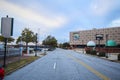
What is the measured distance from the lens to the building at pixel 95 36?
130375 millimetres

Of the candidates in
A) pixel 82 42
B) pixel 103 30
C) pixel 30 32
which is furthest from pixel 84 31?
pixel 30 32

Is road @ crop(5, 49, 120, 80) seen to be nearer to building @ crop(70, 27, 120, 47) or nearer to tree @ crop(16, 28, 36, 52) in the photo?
tree @ crop(16, 28, 36, 52)

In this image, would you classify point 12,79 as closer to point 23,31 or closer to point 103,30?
point 23,31

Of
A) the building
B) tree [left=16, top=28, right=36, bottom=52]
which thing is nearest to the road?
tree [left=16, top=28, right=36, bottom=52]

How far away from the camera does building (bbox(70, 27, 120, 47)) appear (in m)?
130

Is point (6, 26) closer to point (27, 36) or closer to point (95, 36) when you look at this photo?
point (27, 36)

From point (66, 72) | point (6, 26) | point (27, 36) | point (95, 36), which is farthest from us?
point (95, 36)

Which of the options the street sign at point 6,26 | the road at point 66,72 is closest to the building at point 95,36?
the road at point 66,72

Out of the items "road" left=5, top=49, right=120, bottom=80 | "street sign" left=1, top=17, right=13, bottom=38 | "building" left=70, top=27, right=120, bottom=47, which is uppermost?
"building" left=70, top=27, right=120, bottom=47

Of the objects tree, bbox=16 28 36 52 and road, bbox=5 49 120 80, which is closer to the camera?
road, bbox=5 49 120 80

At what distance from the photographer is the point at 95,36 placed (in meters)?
146

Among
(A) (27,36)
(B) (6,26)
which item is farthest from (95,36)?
(B) (6,26)

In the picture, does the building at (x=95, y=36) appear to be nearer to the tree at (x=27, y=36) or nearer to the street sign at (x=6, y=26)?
the tree at (x=27, y=36)

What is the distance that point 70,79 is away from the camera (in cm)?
1248
